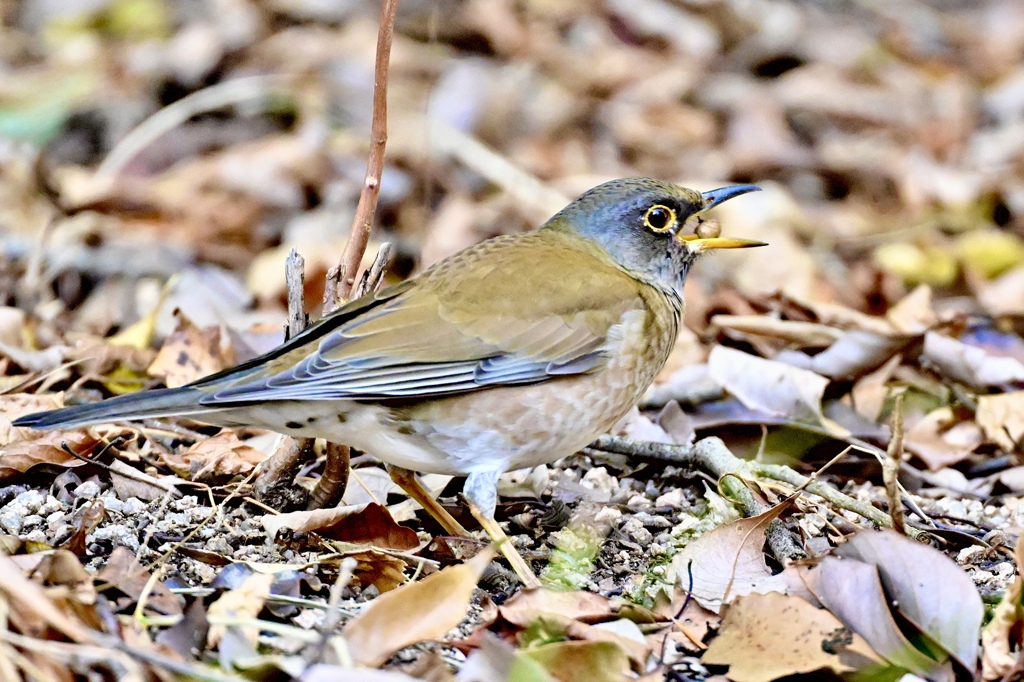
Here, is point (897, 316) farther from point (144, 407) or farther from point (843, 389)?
point (144, 407)

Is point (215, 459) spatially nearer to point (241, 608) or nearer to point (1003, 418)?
point (241, 608)

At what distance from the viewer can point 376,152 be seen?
4.24 m

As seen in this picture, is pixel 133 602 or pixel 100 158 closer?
pixel 133 602

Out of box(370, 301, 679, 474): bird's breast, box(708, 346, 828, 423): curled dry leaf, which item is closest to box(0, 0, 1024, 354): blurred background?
box(708, 346, 828, 423): curled dry leaf

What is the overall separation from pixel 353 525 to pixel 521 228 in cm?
435

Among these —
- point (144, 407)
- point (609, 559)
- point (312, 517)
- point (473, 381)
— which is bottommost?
point (609, 559)

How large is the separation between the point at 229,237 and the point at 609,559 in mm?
4628

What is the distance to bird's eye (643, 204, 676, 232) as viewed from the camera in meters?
5.05

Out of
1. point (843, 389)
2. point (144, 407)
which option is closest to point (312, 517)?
point (144, 407)

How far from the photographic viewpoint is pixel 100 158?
9078mm

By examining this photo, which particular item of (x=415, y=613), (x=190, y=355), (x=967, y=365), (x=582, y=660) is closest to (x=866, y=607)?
(x=582, y=660)

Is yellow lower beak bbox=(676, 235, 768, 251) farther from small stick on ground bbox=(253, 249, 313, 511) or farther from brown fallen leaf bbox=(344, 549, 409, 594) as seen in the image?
brown fallen leaf bbox=(344, 549, 409, 594)

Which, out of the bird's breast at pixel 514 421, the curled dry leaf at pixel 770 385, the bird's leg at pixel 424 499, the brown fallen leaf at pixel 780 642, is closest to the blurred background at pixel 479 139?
the curled dry leaf at pixel 770 385

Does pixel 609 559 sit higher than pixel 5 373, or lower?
lower
